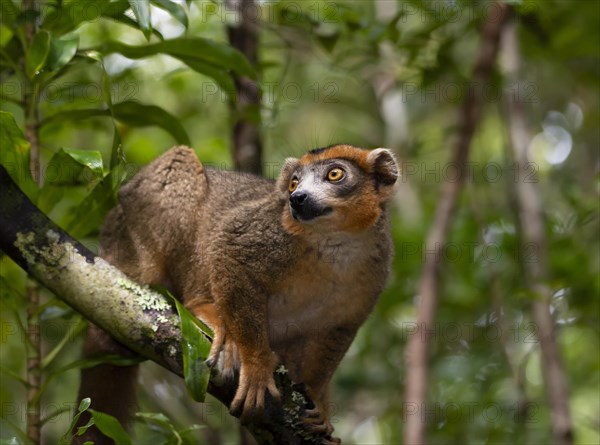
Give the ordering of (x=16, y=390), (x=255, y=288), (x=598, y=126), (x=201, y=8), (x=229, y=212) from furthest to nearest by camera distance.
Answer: (x=598, y=126) → (x=16, y=390) → (x=201, y=8) → (x=229, y=212) → (x=255, y=288)

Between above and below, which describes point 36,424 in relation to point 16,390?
below

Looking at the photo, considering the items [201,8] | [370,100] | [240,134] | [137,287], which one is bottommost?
[137,287]

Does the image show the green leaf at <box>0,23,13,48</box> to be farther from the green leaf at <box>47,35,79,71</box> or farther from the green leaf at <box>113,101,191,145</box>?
the green leaf at <box>113,101,191,145</box>

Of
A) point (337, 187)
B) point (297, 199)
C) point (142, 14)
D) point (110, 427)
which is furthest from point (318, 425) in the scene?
point (142, 14)

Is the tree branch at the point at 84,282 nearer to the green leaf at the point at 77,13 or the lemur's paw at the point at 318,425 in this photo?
the lemur's paw at the point at 318,425

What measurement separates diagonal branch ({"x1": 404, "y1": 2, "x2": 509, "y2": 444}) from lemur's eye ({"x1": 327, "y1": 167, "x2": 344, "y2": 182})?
4.58 feet

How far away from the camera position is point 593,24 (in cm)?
718

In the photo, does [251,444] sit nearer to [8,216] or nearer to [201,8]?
[8,216]

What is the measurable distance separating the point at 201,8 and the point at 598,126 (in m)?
5.93

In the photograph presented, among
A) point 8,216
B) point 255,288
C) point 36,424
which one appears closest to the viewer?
point 8,216

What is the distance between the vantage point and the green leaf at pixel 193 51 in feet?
15.7

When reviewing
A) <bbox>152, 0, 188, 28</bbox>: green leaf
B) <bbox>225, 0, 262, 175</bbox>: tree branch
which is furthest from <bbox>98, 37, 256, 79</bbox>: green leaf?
<bbox>225, 0, 262, 175</bbox>: tree branch

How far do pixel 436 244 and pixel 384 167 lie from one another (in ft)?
3.67

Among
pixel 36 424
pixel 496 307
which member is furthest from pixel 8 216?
pixel 496 307
